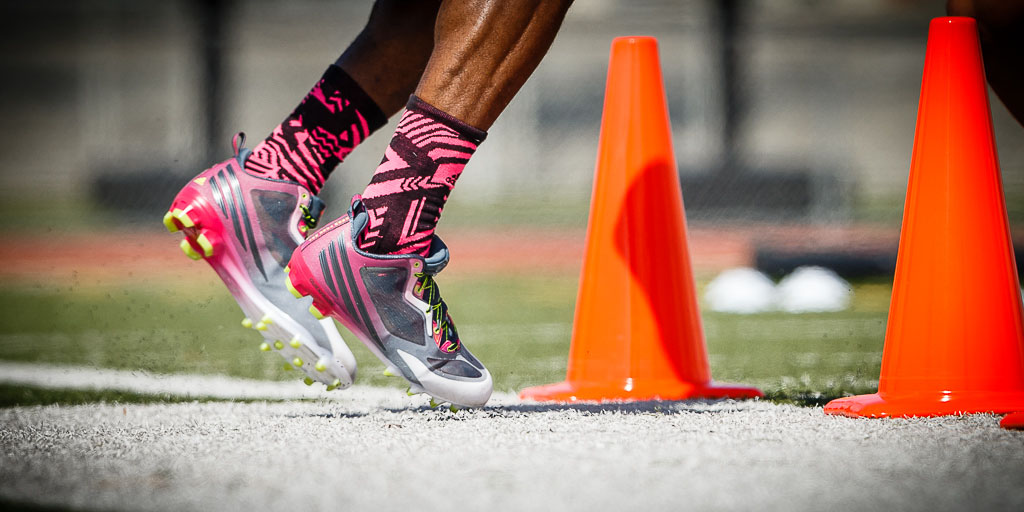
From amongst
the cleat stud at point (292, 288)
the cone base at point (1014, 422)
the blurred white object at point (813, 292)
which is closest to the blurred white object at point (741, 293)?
the blurred white object at point (813, 292)

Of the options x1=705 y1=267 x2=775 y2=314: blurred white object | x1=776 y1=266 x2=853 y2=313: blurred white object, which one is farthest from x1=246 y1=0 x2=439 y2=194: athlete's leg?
x1=776 y1=266 x2=853 y2=313: blurred white object

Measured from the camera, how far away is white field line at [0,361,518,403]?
9.88ft

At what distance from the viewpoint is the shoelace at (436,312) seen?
2.17 m

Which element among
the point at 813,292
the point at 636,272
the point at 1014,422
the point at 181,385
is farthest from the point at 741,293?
the point at 1014,422

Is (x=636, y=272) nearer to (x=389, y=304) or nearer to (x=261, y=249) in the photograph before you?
(x=389, y=304)

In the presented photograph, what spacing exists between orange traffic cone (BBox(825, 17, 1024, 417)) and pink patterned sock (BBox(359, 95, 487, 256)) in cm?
100

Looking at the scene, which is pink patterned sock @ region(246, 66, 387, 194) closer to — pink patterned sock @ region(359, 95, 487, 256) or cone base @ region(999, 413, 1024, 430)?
→ pink patterned sock @ region(359, 95, 487, 256)

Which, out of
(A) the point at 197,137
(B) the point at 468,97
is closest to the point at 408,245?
(B) the point at 468,97

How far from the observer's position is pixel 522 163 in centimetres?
1458

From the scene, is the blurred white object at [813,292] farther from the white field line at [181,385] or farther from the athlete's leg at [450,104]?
the athlete's leg at [450,104]

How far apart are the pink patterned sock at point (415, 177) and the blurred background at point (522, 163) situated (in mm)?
2021

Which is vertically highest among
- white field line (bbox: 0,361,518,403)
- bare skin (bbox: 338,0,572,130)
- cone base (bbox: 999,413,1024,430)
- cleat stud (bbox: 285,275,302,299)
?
bare skin (bbox: 338,0,572,130)

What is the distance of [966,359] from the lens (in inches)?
88.0

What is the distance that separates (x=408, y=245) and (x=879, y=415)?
1.07 m
